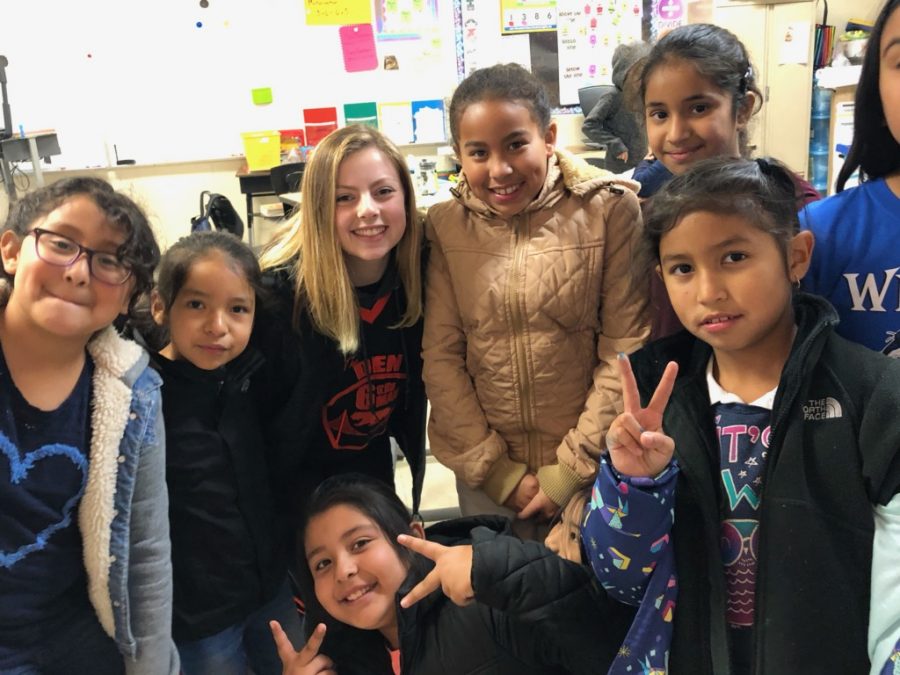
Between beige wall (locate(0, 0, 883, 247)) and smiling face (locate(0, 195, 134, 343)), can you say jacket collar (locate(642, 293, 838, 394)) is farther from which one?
beige wall (locate(0, 0, 883, 247))

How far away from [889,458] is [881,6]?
29.1 inches

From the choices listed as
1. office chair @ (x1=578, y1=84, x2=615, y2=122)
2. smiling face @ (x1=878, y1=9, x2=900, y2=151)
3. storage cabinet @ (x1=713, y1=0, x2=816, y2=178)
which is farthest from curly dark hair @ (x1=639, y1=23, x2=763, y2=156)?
storage cabinet @ (x1=713, y1=0, x2=816, y2=178)

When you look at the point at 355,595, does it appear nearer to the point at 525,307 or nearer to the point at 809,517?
the point at 525,307

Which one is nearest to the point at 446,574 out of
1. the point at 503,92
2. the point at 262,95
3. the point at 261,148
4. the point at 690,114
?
the point at 503,92

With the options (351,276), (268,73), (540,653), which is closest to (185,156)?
(268,73)

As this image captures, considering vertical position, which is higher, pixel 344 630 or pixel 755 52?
pixel 755 52

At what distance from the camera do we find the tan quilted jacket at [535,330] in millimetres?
1403

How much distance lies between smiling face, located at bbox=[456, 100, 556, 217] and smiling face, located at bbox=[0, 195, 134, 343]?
2.27 feet

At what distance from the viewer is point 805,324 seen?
1039 millimetres

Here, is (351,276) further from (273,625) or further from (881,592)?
(881,592)

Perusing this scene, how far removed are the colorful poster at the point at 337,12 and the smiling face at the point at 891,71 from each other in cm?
468

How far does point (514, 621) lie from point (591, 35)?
5.17 m

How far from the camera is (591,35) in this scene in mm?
5367

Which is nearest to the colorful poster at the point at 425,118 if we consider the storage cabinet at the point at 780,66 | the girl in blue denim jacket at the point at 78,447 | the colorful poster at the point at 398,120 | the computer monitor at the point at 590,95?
the colorful poster at the point at 398,120
